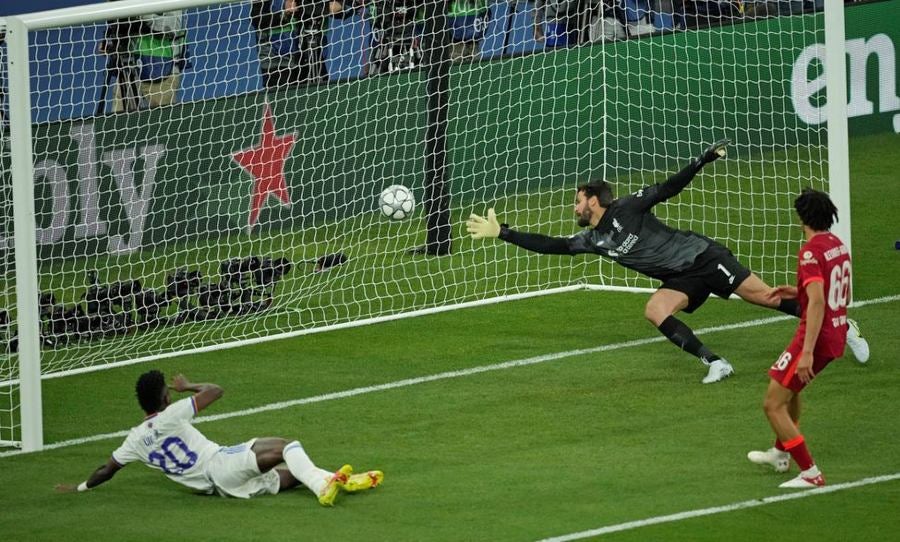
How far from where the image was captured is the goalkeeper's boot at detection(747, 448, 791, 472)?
1047 cm

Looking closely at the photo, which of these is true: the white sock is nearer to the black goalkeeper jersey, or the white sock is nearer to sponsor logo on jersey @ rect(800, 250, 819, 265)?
sponsor logo on jersey @ rect(800, 250, 819, 265)

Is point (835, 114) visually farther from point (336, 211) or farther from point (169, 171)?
point (169, 171)

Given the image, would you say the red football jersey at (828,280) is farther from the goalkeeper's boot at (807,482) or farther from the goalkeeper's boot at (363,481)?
the goalkeeper's boot at (363,481)

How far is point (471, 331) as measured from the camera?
14984 mm

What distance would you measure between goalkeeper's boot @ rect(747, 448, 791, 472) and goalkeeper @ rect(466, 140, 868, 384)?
2.53 m

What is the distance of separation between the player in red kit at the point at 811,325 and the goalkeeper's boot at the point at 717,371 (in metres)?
2.57

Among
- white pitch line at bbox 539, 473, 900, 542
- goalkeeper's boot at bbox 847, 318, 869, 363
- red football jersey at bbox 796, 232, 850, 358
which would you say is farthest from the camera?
goalkeeper's boot at bbox 847, 318, 869, 363

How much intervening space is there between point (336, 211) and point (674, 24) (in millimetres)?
4809

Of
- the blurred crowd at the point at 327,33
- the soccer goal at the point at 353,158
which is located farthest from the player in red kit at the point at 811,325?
the blurred crowd at the point at 327,33

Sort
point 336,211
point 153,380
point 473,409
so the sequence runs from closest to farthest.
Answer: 1. point 153,380
2. point 473,409
3. point 336,211

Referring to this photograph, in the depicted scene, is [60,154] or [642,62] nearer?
[60,154]

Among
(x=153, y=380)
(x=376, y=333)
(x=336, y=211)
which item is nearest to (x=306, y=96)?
(x=336, y=211)

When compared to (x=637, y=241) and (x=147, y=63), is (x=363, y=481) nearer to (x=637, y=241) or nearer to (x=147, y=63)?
(x=637, y=241)

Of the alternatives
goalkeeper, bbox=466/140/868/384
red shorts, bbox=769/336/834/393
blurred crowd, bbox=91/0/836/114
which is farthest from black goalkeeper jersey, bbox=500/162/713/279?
blurred crowd, bbox=91/0/836/114
